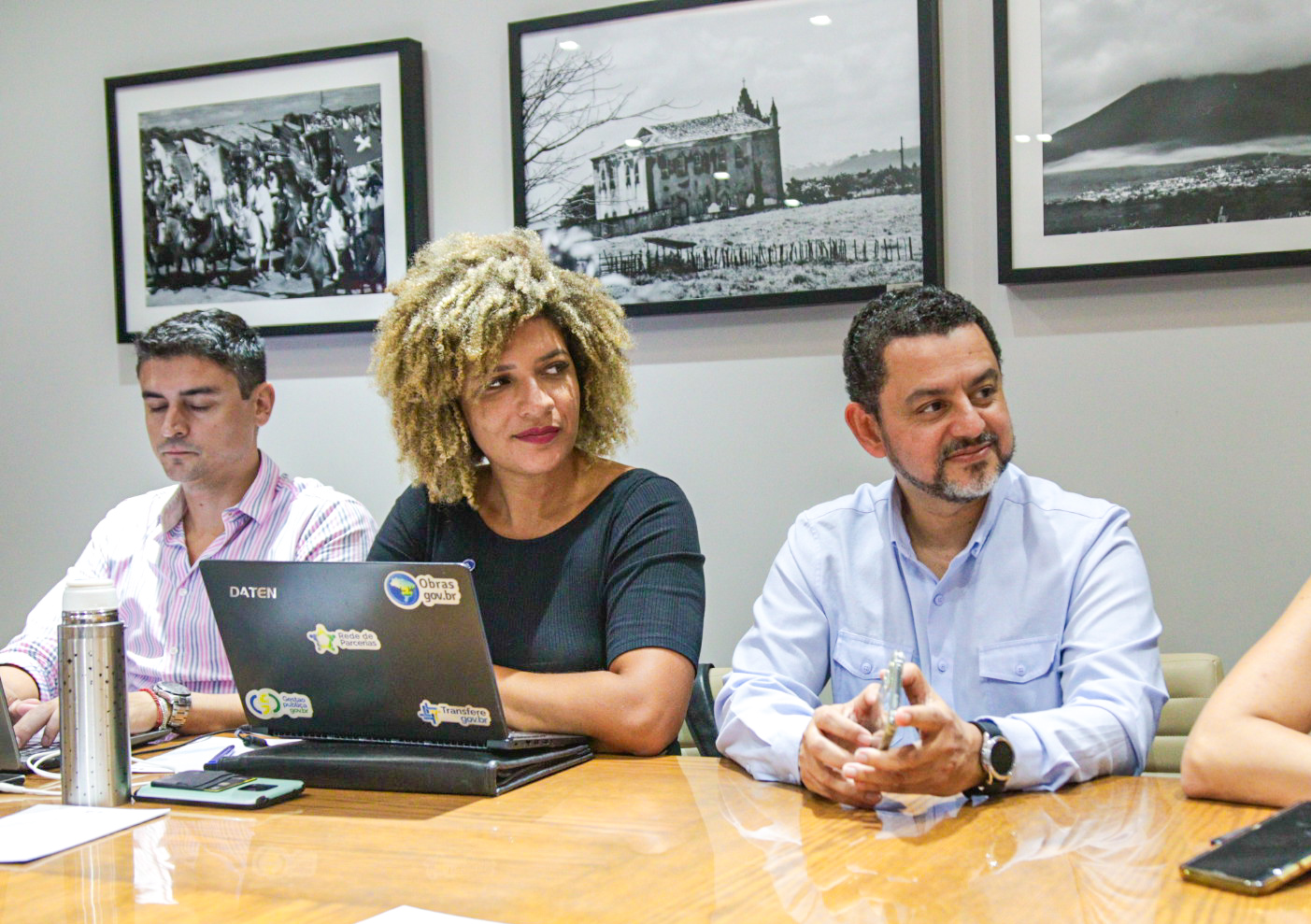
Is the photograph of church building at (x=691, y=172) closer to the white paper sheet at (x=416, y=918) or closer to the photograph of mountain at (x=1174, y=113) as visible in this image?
the photograph of mountain at (x=1174, y=113)

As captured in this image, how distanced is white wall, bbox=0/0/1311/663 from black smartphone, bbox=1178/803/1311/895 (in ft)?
4.21

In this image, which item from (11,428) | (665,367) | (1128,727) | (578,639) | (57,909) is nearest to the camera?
(57,909)

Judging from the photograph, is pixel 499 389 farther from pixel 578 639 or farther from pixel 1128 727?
pixel 1128 727

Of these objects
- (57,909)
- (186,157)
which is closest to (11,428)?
(186,157)

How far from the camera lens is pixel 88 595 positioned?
1.46m

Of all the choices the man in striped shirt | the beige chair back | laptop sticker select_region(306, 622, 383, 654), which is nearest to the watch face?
laptop sticker select_region(306, 622, 383, 654)

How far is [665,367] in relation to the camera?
2703mm

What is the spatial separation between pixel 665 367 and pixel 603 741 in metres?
1.15

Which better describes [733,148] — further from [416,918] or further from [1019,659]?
[416,918]

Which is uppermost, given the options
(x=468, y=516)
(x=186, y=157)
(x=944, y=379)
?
(x=186, y=157)

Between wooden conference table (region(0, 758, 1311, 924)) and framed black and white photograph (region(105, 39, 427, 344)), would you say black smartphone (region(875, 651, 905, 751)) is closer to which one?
wooden conference table (region(0, 758, 1311, 924))

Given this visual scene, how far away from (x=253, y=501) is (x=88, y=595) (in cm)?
97

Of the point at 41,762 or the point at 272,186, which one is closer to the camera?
the point at 41,762

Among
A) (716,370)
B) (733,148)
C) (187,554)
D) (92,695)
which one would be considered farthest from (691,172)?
(92,695)
